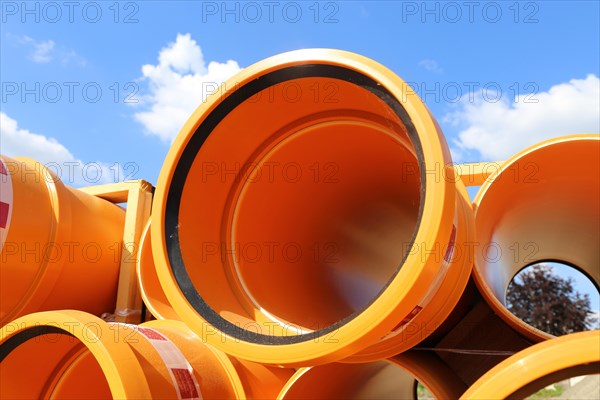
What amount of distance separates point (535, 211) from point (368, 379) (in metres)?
1.38

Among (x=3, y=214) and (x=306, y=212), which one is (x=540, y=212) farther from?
(x=3, y=214)

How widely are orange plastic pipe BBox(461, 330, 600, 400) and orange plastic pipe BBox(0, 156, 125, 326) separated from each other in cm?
220

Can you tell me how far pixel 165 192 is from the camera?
6.15 ft

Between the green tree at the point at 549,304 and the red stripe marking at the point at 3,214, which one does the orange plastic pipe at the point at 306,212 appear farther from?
the green tree at the point at 549,304

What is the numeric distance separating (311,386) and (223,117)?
1.17 m

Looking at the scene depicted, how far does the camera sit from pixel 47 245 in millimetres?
2619

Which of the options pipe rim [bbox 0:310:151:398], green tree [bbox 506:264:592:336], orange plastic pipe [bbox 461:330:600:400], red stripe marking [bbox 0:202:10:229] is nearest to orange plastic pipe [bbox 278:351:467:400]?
pipe rim [bbox 0:310:151:398]

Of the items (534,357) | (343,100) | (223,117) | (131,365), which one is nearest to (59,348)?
(131,365)

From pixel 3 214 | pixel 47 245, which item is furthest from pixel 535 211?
pixel 3 214

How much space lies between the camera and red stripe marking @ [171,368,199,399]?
1.81m

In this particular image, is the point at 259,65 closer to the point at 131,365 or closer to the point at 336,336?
the point at 336,336

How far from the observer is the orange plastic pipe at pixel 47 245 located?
8.16 feet

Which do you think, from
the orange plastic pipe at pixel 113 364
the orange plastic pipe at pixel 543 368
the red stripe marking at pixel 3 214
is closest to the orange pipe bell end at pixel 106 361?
the orange plastic pipe at pixel 113 364

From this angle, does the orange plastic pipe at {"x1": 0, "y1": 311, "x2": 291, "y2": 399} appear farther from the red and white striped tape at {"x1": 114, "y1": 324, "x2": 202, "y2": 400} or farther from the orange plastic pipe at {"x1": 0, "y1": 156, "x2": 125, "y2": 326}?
the orange plastic pipe at {"x1": 0, "y1": 156, "x2": 125, "y2": 326}
